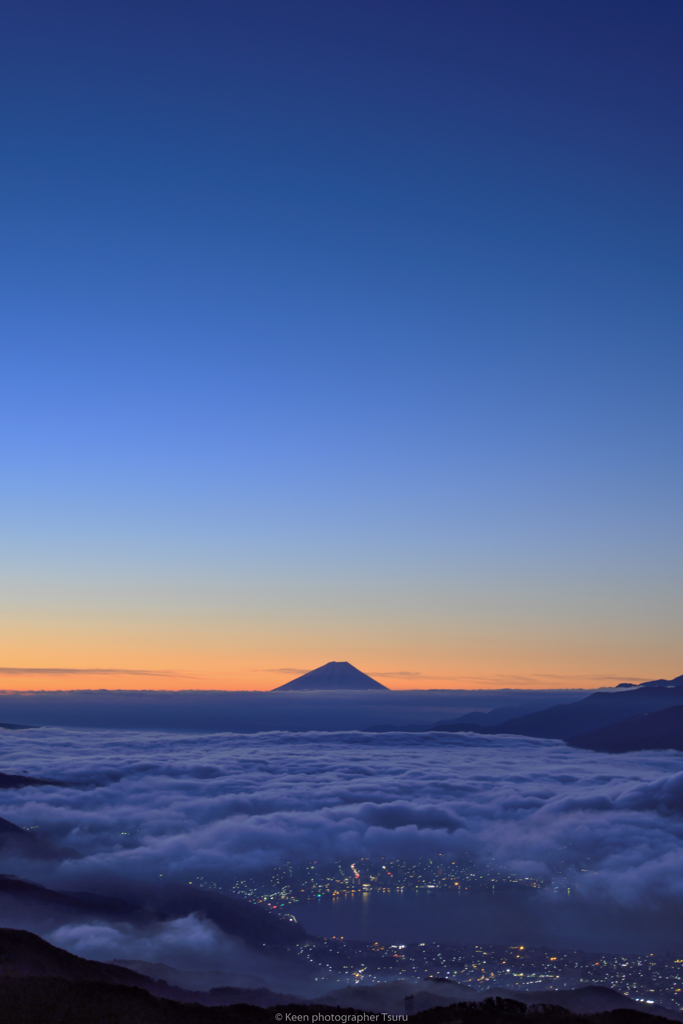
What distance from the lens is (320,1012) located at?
146750 mm

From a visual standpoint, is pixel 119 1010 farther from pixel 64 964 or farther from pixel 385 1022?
pixel 385 1022

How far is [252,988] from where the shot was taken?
186250 mm

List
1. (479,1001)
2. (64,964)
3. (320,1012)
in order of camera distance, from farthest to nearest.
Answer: (479,1001)
(320,1012)
(64,964)

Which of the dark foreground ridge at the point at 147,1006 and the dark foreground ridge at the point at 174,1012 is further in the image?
the dark foreground ridge at the point at 147,1006

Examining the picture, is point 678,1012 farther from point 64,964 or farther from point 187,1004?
point 64,964

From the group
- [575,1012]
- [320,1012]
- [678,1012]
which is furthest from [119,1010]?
[678,1012]

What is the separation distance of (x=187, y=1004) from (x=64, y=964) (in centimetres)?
2648

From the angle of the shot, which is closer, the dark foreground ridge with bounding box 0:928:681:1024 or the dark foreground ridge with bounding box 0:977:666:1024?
the dark foreground ridge with bounding box 0:977:666:1024

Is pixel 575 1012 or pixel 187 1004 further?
pixel 575 1012

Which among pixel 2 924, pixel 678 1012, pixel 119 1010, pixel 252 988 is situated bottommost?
pixel 678 1012

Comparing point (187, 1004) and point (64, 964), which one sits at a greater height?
point (64, 964)

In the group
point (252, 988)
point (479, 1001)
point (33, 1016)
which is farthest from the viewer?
point (252, 988)

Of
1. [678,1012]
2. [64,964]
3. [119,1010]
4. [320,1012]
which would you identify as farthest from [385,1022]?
[678,1012]

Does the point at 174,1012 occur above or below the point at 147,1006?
below
